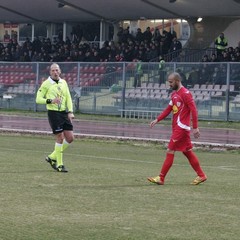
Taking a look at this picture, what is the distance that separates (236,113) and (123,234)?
81.9 feet

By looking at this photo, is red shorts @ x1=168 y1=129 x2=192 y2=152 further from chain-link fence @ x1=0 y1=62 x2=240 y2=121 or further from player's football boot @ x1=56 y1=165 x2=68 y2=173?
chain-link fence @ x1=0 y1=62 x2=240 y2=121

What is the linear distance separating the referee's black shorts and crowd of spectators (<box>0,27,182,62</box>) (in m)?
30.1

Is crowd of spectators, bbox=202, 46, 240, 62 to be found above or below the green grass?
above

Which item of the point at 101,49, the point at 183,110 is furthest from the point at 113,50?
the point at 183,110

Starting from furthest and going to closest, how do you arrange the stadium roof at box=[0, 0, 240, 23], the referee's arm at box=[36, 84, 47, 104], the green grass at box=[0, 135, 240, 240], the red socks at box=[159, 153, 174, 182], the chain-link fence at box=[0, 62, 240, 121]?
the stadium roof at box=[0, 0, 240, 23] < the chain-link fence at box=[0, 62, 240, 121] < the referee's arm at box=[36, 84, 47, 104] < the red socks at box=[159, 153, 174, 182] < the green grass at box=[0, 135, 240, 240]

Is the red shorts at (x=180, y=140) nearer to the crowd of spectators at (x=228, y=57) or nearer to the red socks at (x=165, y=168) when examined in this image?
Answer: the red socks at (x=165, y=168)

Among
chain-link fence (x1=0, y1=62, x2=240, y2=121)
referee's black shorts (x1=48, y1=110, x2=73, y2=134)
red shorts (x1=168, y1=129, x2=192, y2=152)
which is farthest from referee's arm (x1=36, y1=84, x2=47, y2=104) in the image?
chain-link fence (x1=0, y1=62, x2=240, y2=121)

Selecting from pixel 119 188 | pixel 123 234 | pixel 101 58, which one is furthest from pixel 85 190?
pixel 101 58

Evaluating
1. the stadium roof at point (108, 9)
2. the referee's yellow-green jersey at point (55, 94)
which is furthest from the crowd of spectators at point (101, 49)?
the referee's yellow-green jersey at point (55, 94)

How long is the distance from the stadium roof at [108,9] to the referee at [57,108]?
29.8 metres

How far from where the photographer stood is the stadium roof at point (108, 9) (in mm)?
46469

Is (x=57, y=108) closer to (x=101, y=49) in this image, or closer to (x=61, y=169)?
(x=61, y=169)

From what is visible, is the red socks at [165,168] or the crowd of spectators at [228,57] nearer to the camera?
the red socks at [165,168]

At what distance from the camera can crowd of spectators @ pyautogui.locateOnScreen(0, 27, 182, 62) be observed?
4625 centimetres
